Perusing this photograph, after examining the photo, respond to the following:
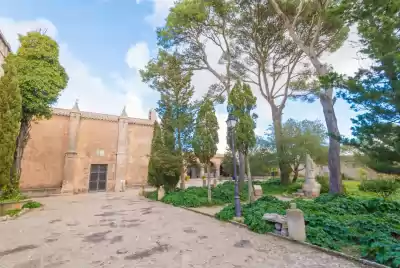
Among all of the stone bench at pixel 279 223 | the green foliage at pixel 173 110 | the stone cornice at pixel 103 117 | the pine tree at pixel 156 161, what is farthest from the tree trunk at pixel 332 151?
the stone cornice at pixel 103 117

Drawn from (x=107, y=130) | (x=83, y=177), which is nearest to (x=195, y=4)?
(x=107, y=130)

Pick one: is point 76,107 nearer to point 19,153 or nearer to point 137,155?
point 137,155

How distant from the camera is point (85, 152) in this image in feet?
61.0

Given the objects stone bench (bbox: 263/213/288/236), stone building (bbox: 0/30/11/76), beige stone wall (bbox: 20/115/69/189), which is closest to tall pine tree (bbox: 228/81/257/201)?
stone bench (bbox: 263/213/288/236)

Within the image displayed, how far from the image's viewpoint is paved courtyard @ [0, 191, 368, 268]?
388 cm

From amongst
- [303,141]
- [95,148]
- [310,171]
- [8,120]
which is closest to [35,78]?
[8,120]

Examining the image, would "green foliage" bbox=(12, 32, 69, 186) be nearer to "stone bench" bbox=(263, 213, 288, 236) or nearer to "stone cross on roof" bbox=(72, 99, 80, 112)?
"stone cross on roof" bbox=(72, 99, 80, 112)

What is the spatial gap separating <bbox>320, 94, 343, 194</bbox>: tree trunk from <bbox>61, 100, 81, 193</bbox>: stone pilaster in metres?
18.4

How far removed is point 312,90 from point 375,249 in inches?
542

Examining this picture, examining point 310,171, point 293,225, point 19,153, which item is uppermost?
point 19,153

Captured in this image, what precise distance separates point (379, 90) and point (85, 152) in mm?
19945

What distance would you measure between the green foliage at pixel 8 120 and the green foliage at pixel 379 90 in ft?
42.2

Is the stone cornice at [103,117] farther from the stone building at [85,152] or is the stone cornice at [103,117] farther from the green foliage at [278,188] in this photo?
the green foliage at [278,188]

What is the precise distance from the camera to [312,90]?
1555 cm
